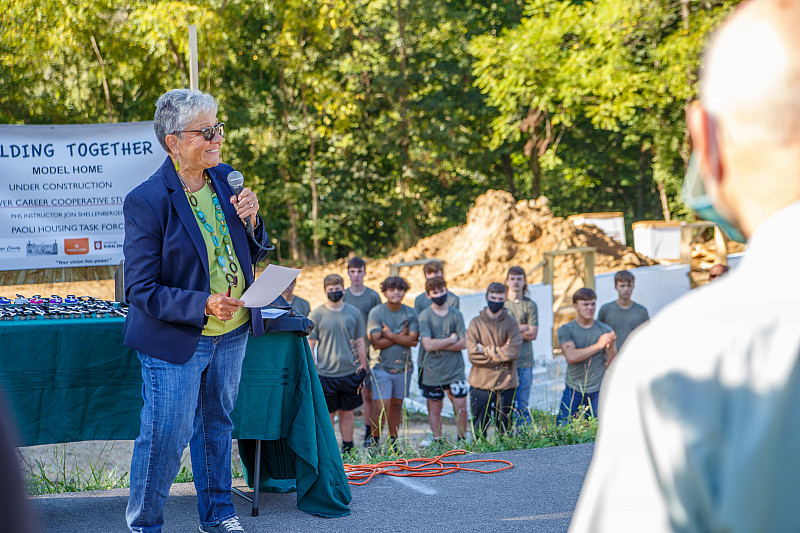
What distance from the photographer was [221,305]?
10.9ft

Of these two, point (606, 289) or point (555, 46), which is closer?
point (606, 289)

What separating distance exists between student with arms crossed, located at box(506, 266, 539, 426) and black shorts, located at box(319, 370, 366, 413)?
4.60 ft

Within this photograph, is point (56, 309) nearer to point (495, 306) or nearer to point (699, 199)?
point (699, 199)

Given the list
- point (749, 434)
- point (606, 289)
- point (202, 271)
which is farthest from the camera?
point (606, 289)

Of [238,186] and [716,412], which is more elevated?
[238,186]

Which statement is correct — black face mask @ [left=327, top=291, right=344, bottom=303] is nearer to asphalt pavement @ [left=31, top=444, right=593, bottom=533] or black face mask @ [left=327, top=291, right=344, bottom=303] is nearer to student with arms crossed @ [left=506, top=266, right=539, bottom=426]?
student with arms crossed @ [left=506, top=266, right=539, bottom=426]

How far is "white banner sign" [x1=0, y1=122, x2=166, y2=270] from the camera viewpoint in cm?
551

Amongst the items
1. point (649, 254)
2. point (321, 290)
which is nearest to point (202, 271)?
point (321, 290)

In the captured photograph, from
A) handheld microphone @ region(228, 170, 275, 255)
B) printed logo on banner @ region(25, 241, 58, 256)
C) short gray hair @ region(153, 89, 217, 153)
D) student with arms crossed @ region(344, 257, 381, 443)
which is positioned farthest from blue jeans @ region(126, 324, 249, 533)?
student with arms crossed @ region(344, 257, 381, 443)

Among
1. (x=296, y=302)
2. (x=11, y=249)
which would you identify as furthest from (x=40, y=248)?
(x=296, y=302)

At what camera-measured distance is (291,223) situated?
2331 cm

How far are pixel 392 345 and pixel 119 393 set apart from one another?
3.97 metres

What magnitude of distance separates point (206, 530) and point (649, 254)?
62.1 feet

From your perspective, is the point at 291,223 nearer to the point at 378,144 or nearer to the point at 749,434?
the point at 378,144
